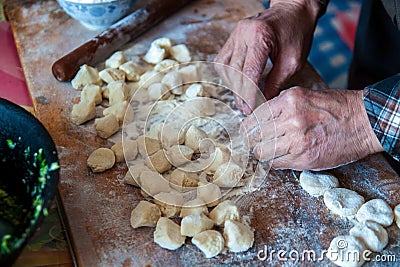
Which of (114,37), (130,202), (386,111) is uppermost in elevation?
(386,111)

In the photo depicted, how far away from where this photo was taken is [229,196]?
3.91 feet

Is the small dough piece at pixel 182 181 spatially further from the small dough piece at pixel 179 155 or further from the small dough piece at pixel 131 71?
the small dough piece at pixel 131 71

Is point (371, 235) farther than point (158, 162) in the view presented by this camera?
No

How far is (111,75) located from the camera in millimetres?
1444

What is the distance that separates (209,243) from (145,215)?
0.14 meters

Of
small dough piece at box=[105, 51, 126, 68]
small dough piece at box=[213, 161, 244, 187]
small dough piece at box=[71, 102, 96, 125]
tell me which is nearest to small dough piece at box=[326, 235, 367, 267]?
small dough piece at box=[213, 161, 244, 187]

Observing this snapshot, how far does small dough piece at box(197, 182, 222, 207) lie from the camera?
3.80 feet

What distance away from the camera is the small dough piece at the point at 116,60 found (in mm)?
1479

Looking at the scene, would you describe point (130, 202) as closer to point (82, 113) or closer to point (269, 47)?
point (82, 113)

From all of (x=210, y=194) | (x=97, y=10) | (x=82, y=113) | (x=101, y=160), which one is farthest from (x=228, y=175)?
(x=97, y=10)

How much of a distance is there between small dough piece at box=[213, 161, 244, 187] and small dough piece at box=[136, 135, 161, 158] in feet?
0.50

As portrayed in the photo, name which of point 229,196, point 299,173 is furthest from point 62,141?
point 299,173

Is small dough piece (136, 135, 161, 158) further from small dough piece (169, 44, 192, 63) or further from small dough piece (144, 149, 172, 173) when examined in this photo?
small dough piece (169, 44, 192, 63)

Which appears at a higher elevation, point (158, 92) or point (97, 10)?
point (97, 10)
